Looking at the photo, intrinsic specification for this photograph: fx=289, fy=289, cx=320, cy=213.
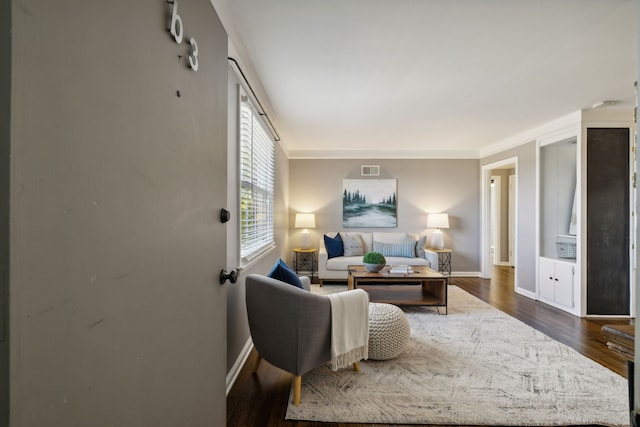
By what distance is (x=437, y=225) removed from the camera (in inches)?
207

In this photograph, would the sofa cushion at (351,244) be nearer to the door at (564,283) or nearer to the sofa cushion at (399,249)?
the sofa cushion at (399,249)

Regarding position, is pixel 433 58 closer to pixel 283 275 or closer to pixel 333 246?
pixel 283 275

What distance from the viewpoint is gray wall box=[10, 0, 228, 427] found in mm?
400

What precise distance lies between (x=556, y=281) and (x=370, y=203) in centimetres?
294

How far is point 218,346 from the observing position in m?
1.10

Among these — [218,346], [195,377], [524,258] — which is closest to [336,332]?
[218,346]

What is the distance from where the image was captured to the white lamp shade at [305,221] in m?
5.23

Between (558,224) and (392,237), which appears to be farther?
(392,237)

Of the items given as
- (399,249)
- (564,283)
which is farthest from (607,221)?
(399,249)

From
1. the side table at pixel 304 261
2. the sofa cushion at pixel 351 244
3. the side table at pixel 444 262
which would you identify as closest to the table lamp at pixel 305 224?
the side table at pixel 304 261

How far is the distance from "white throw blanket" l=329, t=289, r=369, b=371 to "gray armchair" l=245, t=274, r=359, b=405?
0.05 meters

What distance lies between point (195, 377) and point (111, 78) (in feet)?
2.79

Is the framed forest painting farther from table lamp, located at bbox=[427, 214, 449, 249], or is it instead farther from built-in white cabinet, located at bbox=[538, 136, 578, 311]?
built-in white cabinet, located at bbox=[538, 136, 578, 311]

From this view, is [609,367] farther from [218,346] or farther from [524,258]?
[218,346]
